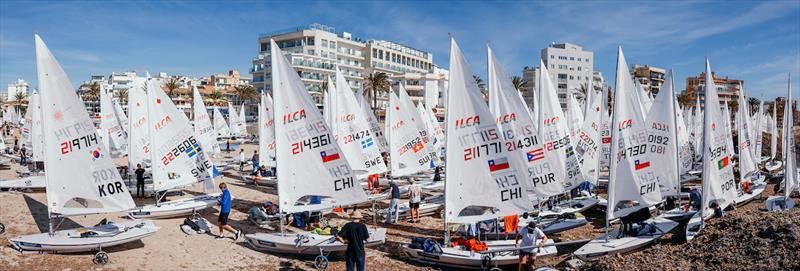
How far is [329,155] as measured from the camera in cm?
1318

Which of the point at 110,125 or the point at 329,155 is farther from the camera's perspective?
the point at 110,125

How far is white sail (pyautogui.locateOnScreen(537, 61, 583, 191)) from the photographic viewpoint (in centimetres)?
1861

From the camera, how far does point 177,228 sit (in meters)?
15.1

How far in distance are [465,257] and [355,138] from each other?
35.5ft

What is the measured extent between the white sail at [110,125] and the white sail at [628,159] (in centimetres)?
2312

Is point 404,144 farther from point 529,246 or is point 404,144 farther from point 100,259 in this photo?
point 100,259

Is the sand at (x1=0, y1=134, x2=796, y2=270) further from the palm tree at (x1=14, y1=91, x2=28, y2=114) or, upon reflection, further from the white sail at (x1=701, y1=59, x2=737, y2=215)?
the palm tree at (x1=14, y1=91, x2=28, y2=114)

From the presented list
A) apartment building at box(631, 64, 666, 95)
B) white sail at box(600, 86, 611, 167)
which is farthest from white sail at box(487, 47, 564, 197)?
apartment building at box(631, 64, 666, 95)

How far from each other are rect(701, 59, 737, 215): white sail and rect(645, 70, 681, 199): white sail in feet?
3.05

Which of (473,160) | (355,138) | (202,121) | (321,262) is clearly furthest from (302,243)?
(202,121)

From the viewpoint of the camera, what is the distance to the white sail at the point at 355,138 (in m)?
21.6

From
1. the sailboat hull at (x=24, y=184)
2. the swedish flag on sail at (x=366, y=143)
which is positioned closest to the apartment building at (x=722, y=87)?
the swedish flag on sail at (x=366, y=143)

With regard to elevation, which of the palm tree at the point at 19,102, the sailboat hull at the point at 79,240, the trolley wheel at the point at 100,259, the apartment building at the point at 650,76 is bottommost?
the trolley wheel at the point at 100,259

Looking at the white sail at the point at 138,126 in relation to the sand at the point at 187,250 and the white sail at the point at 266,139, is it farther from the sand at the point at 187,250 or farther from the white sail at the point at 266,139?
the white sail at the point at 266,139
